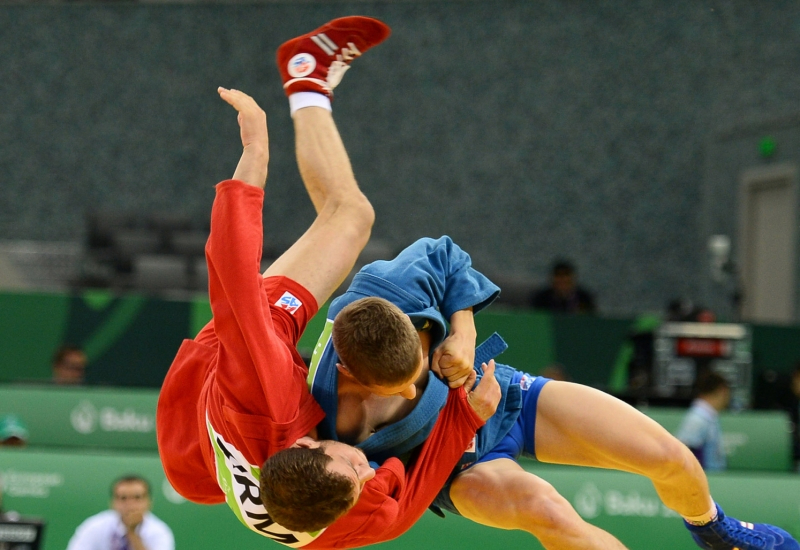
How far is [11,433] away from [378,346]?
14.7 feet

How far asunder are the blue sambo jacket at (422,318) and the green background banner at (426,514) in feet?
8.96

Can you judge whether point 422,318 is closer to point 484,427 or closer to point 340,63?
point 484,427

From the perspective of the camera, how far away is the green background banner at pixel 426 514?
19.6ft

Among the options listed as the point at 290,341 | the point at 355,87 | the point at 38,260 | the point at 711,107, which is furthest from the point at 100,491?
the point at 711,107

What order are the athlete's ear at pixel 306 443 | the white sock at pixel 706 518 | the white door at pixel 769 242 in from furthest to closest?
1. the white door at pixel 769 242
2. the white sock at pixel 706 518
3. the athlete's ear at pixel 306 443

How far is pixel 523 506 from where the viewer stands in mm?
3168

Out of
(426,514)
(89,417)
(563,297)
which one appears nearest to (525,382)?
(426,514)

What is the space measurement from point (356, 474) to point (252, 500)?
Result: 15.5 inches

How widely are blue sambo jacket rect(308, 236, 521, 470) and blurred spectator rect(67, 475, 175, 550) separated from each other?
284 cm

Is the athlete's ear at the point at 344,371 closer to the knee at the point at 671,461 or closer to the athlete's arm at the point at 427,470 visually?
the athlete's arm at the point at 427,470

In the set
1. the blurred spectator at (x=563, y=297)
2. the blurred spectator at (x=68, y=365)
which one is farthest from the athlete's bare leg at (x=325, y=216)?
the blurred spectator at (x=563, y=297)

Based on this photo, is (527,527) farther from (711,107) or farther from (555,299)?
(711,107)

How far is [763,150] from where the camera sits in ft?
39.9

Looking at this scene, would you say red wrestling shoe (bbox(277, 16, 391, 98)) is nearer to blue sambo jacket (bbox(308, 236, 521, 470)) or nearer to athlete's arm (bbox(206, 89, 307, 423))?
blue sambo jacket (bbox(308, 236, 521, 470))
